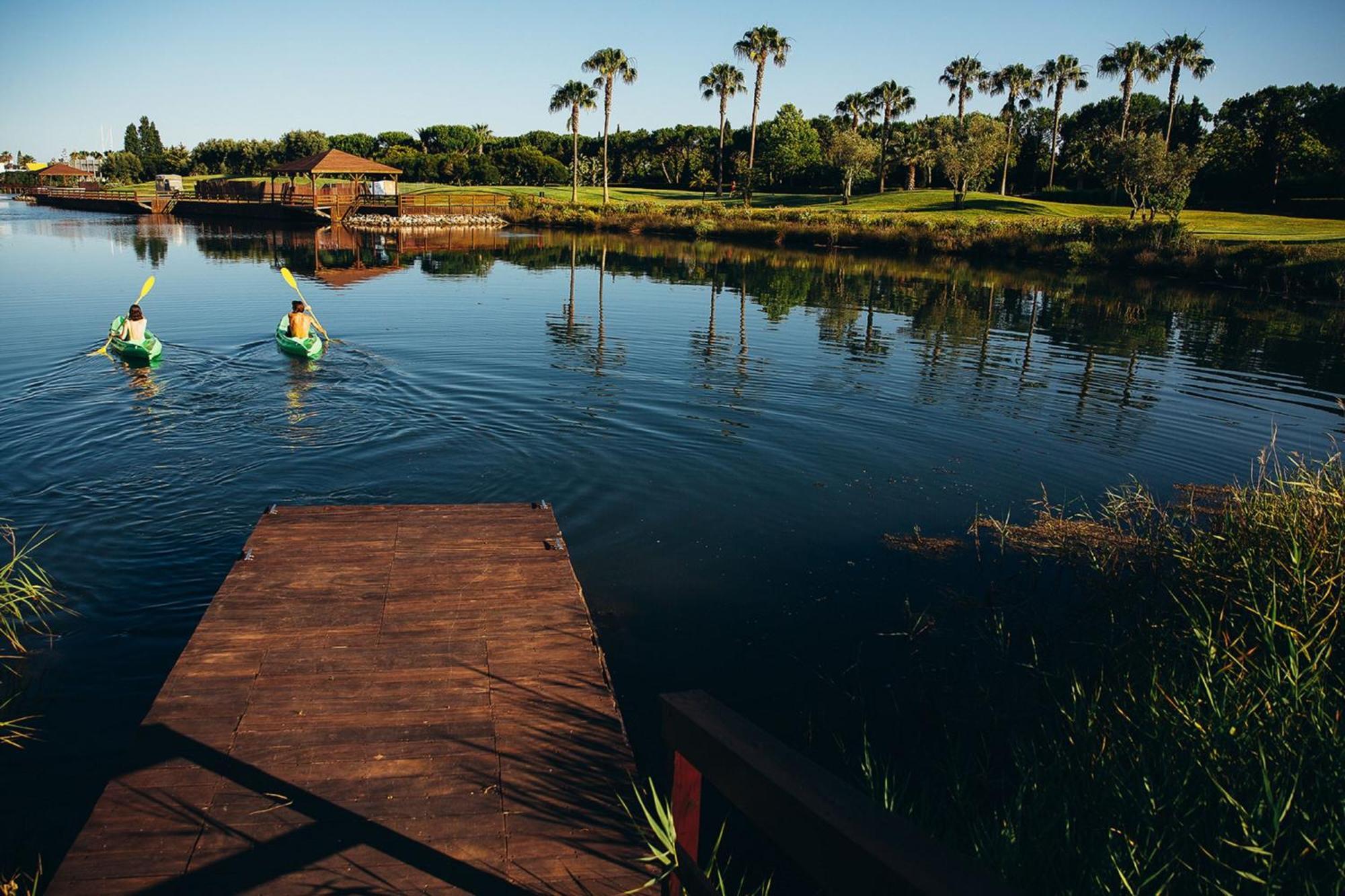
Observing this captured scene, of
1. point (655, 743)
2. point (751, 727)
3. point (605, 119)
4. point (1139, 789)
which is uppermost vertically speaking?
point (605, 119)

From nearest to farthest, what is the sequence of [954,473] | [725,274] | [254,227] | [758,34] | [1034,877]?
[1034,877] < [954,473] < [725,274] < [254,227] < [758,34]

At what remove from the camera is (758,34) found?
85438 mm

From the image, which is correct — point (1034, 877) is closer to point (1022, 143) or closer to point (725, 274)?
point (725, 274)

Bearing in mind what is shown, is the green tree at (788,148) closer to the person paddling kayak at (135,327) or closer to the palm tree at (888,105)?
the palm tree at (888,105)

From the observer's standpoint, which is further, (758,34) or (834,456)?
(758,34)

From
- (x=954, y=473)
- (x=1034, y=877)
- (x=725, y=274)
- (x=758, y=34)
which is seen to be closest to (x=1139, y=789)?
(x=1034, y=877)

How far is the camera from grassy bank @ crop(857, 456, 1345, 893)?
455cm

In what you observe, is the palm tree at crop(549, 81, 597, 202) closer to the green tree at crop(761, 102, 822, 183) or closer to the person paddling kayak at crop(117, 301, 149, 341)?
the green tree at crop(761, 102, 822, 183)

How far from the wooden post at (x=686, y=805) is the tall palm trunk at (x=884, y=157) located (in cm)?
9361

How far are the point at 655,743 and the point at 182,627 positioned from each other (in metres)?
5.08

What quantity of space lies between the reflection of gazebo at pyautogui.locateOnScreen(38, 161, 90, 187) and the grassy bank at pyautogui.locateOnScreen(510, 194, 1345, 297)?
231ft

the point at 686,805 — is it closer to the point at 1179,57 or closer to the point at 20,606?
the point at 20,606

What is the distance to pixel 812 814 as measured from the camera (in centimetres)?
246

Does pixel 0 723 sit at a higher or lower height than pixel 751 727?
lower
